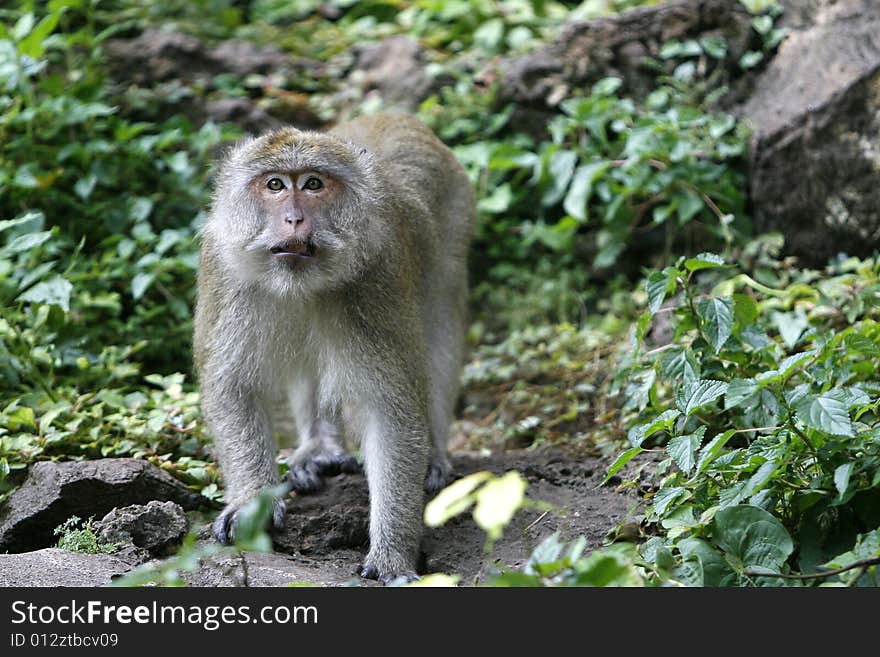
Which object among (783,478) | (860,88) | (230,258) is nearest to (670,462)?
(783,478)

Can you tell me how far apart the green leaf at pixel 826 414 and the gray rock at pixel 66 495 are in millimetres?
3221

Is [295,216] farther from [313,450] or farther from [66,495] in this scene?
[313,450]

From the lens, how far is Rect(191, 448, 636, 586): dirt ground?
16.4 feet

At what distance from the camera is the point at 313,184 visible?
5098 mm

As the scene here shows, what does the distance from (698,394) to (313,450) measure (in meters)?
2.59

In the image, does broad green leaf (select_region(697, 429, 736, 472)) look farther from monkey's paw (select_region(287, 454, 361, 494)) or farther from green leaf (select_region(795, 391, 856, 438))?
monkey's paw (select_region(287, 454, 361, 494))

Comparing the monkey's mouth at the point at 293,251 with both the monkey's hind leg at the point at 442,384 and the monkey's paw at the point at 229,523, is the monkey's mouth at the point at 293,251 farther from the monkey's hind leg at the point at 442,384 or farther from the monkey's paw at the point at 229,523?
the monkey's hind leg at the point at 442,384

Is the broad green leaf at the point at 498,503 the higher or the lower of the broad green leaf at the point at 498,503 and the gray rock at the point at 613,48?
the higher

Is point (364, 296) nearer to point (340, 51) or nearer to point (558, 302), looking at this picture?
point (558, 302)

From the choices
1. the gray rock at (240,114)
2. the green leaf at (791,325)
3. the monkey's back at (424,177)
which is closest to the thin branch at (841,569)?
the green leaf at (791,325)

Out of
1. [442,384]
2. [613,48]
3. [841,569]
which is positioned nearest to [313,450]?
[442,384]

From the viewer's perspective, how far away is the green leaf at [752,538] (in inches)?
160

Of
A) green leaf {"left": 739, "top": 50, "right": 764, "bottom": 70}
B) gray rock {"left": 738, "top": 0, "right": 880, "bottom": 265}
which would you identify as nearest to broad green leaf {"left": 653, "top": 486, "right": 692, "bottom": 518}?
gray rock {"left": 738, "top": 0, "right": 880, "bottom": 265}

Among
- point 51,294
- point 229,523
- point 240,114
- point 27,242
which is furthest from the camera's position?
point 240,114
